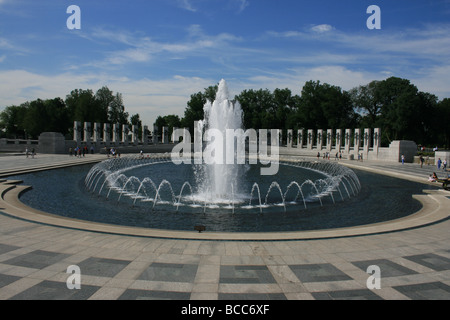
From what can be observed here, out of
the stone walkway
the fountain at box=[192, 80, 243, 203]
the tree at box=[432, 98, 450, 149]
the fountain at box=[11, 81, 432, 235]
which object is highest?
the tree at box=[432, 98, 450, 149]

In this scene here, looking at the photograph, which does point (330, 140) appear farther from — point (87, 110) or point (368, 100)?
point (87, 110)

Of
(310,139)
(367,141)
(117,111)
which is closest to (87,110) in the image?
(117,111)

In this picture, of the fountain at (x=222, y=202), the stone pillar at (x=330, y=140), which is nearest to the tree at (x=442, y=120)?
the stone pillar at (x=330, y=140)

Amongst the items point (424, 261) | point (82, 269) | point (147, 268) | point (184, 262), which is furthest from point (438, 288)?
point (82, 269)

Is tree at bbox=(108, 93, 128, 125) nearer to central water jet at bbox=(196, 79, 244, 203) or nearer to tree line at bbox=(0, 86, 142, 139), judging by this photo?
tree line at bbox=(0, 86, 142, 139)

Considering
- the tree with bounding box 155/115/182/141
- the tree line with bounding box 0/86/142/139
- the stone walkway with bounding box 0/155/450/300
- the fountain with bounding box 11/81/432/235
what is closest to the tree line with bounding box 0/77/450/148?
the tree line with bounding box 0/86/142/139

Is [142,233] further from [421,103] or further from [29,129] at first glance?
[29,129]

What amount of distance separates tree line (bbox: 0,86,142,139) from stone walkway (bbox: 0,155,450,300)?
70.1 m

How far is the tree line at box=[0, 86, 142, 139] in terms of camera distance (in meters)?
69.2

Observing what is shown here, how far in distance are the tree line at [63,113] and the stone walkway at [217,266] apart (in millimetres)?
70085

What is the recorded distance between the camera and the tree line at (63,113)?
69188 mm

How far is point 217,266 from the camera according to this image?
→ 646cm

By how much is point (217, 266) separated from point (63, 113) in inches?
3123
